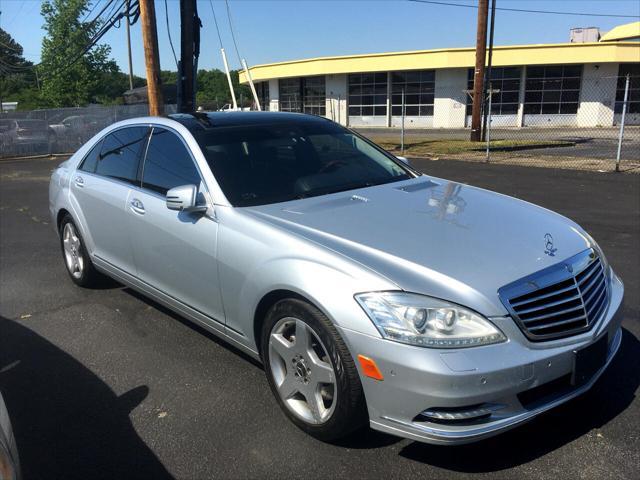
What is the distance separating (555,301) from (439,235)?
2.12 ft

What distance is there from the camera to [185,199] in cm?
348

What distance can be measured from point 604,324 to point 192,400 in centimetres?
231

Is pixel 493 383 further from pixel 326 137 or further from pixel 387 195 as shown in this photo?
pixel 326 137

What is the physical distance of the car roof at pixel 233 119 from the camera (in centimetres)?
418

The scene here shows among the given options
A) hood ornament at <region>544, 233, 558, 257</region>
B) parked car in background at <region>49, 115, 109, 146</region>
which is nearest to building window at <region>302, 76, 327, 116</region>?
parked car in background at <region>49, 115, 109, 146</region>

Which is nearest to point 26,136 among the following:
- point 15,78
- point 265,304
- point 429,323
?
point 265,304

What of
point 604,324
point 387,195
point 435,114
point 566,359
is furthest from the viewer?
point 435,114

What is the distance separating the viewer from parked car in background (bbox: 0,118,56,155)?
2092 centimetres

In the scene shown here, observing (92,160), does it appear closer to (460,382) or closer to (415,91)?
(460,382)

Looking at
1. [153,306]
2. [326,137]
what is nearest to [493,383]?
[326,137]

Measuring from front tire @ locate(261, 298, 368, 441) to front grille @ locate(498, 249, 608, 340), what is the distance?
0.79m

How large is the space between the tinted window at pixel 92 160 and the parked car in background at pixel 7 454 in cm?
331

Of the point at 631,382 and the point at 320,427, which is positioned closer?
the point at 320,427

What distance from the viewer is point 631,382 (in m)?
3.46
